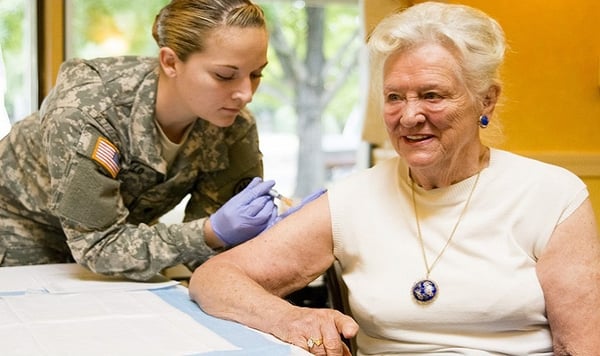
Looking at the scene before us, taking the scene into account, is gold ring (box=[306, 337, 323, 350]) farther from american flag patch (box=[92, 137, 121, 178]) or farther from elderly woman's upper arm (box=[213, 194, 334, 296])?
american flag patch (box=[92, 137, 121, 178])

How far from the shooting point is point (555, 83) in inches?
108

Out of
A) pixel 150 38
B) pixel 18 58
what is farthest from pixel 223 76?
pixel 150 38

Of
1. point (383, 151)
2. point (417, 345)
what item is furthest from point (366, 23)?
point (417, 345)

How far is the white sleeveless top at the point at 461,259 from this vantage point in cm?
158

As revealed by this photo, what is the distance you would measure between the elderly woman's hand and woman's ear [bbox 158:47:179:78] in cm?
75

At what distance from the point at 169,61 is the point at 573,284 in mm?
1055

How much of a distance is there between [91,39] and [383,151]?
1.35 metres

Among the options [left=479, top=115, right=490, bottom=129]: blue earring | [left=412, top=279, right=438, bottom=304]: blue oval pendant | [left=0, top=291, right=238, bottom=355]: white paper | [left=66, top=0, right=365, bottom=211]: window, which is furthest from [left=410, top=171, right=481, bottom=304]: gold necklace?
[left=66, top=0, right=365, bottom=211]: window

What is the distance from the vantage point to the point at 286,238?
5.74 feet

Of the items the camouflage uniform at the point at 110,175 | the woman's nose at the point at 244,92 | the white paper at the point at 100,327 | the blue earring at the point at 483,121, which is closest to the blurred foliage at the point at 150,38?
the camouflage uniform at the point at 110,175

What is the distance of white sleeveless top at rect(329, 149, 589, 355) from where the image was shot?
5.18 feet

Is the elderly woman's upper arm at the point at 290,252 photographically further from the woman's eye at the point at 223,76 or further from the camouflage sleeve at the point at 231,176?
the camouflage sleeve at the point at 231,176

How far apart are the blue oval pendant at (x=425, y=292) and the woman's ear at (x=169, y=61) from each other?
81 cm

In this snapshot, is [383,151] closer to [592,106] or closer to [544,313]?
[592,106]
